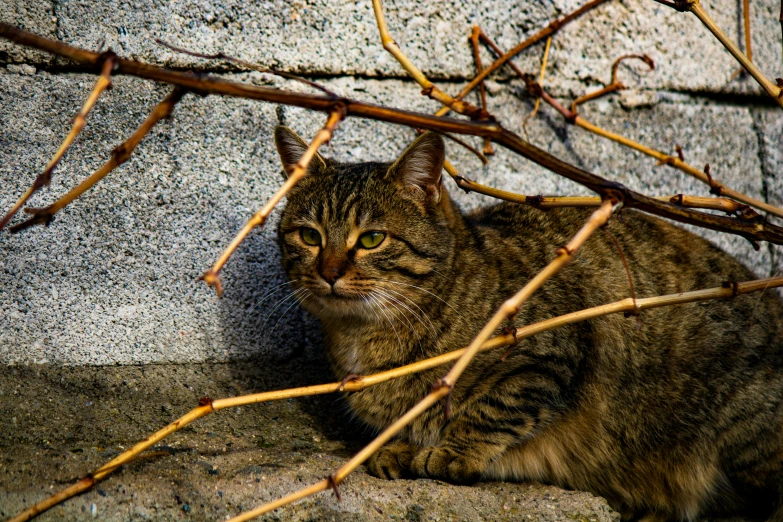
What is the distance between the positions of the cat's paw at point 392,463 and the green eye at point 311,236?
72 cm

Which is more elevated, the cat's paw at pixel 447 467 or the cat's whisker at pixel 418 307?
the cat's whisker at pixel 418 307

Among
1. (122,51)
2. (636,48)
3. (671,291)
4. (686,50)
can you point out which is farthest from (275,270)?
(686,50)

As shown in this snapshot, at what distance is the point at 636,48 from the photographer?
320cm

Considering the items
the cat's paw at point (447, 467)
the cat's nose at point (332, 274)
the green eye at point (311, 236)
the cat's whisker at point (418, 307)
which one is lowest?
the cat's paw at point (447, 467)

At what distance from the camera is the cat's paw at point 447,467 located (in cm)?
231

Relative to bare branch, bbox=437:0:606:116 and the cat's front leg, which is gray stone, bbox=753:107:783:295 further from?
the cat's front leg

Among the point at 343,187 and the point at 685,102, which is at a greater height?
the point at 685,102

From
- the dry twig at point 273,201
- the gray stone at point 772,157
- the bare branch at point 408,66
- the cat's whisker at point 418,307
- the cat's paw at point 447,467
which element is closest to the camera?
the dry twig at point 273,201

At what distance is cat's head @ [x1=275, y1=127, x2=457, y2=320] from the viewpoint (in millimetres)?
2385

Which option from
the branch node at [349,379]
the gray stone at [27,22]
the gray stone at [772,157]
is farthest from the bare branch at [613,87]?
the gray stone at [27,22]

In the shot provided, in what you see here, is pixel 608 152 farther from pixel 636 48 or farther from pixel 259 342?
pixel 259 342

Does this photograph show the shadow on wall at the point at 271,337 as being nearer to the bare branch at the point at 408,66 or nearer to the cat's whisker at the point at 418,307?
the cat's whisker at the point at 418,307

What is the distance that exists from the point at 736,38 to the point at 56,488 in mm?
3176

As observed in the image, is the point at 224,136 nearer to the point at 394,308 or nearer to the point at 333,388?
the point at 394,308
